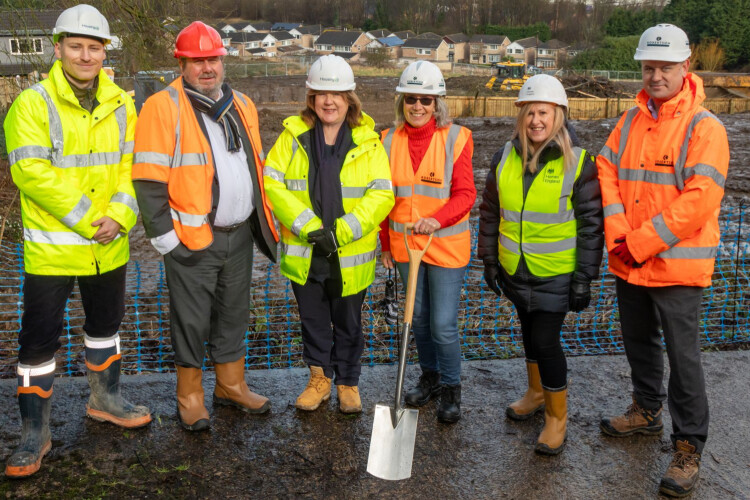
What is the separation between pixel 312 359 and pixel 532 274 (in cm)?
147

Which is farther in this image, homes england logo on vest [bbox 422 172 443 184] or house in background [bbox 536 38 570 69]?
house in background [bbox 536 38 570 69]

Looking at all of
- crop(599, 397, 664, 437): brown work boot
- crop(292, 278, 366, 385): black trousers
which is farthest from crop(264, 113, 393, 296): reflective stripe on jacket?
crop(599, 397, 664, 437): brown work boot

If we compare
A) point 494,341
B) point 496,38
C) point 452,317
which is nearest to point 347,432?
point 452,317

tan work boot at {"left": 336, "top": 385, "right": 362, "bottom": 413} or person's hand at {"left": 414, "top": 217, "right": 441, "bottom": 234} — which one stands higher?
person's hand at {"left": 414, "top": 217, "right": 441, "bottom": 234}

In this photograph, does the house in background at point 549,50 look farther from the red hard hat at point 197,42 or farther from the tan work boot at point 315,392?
the red hard hat at point 197,42

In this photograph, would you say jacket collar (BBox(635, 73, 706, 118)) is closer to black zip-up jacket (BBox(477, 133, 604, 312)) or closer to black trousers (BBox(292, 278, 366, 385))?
black zip-up jacket (BBox(477, 133, 604, 312))

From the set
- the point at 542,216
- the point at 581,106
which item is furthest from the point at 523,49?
the point at 542,216

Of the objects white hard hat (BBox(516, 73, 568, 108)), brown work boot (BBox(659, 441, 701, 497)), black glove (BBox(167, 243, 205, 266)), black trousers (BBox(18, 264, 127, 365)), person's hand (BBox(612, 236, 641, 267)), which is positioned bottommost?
brown work boot (BBox(659, 441, 701, 497))

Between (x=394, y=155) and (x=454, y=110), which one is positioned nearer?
(x=394, y=155)

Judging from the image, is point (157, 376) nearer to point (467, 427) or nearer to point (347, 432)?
point (347, 432)

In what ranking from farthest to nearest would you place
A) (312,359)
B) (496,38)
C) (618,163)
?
(496,38) < (312,359) < (618,163)

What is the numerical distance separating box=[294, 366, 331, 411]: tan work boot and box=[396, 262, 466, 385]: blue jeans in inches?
25.9

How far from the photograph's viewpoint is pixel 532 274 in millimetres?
3840

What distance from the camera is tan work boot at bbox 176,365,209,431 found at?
13.4ft
